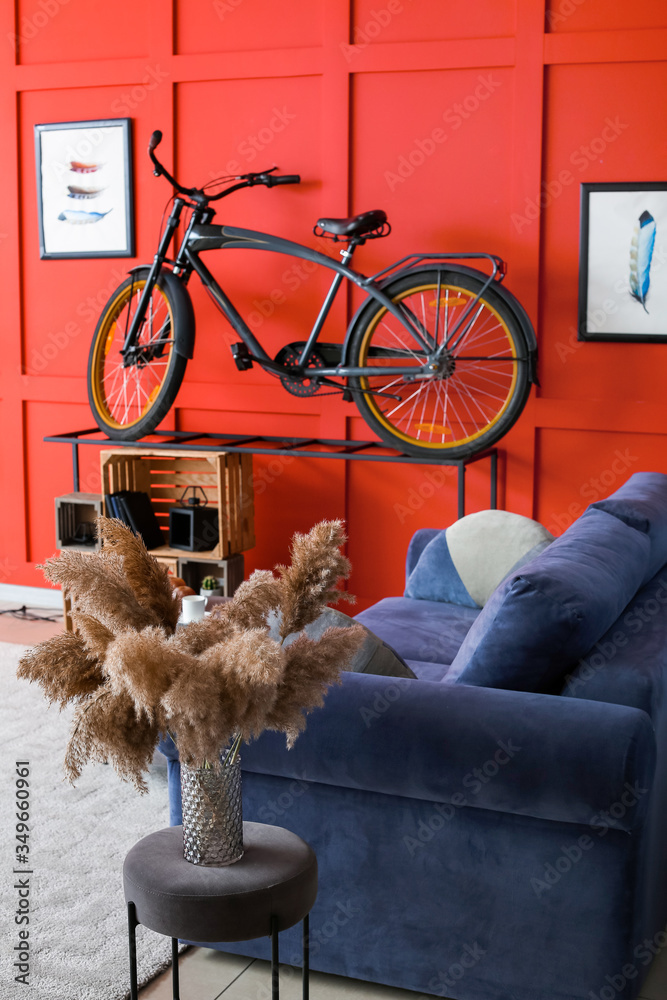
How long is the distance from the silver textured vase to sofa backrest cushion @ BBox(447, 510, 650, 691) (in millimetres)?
637

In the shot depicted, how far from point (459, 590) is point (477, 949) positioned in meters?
1.69

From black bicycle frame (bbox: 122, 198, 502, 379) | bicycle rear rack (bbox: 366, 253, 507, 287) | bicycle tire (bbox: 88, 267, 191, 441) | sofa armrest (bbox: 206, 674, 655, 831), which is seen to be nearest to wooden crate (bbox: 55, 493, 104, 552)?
bicycle tire (bbox: 88, 267, 191, 441)

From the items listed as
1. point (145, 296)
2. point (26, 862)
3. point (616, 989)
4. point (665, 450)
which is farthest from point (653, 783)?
point (145, 296)

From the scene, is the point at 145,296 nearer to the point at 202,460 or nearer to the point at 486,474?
the point at 202,460

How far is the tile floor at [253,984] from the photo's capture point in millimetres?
2094

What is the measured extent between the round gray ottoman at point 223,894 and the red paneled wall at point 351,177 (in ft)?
9.69

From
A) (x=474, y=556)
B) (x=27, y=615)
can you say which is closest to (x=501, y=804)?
(x=474, y=556)

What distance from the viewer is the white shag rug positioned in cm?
216

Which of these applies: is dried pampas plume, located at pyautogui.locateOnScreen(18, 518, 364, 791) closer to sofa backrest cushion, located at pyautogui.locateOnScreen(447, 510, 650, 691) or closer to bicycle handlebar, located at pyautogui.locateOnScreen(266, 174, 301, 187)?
sofa backrest cushion, located at pyautogui.locateOnScreen(447, 510, 650, 691)

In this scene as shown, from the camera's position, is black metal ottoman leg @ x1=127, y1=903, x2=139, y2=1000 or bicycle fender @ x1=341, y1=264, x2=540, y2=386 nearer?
black metal ottoman leg @ x1=127, y1=903, x2=139, y2=1000

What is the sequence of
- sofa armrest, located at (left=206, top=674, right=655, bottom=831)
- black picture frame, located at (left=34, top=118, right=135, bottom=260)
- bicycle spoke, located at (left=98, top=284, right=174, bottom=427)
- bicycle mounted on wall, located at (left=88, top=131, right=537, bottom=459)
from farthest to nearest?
black picture frame, located at (left=34, top=118, right=135, bottom=260) → bicycle spoke, located at (left=98, top=284, right=174, bottom=427) → bicycle mounted on wall, located at (left=88, top=131, right=537, bottom=459) → sofa armrest, located at (left=206, top=674, right=655, bottom=831)

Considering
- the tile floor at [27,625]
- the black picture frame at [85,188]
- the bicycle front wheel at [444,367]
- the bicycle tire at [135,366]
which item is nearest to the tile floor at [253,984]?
the bicycle front wheel at [444,367]

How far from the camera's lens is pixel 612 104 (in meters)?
3.98

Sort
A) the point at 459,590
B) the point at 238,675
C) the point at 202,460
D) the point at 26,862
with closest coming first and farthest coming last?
the point at 238,675 → the point at 26,862 → the point at 459,590 → the point at 202,460
